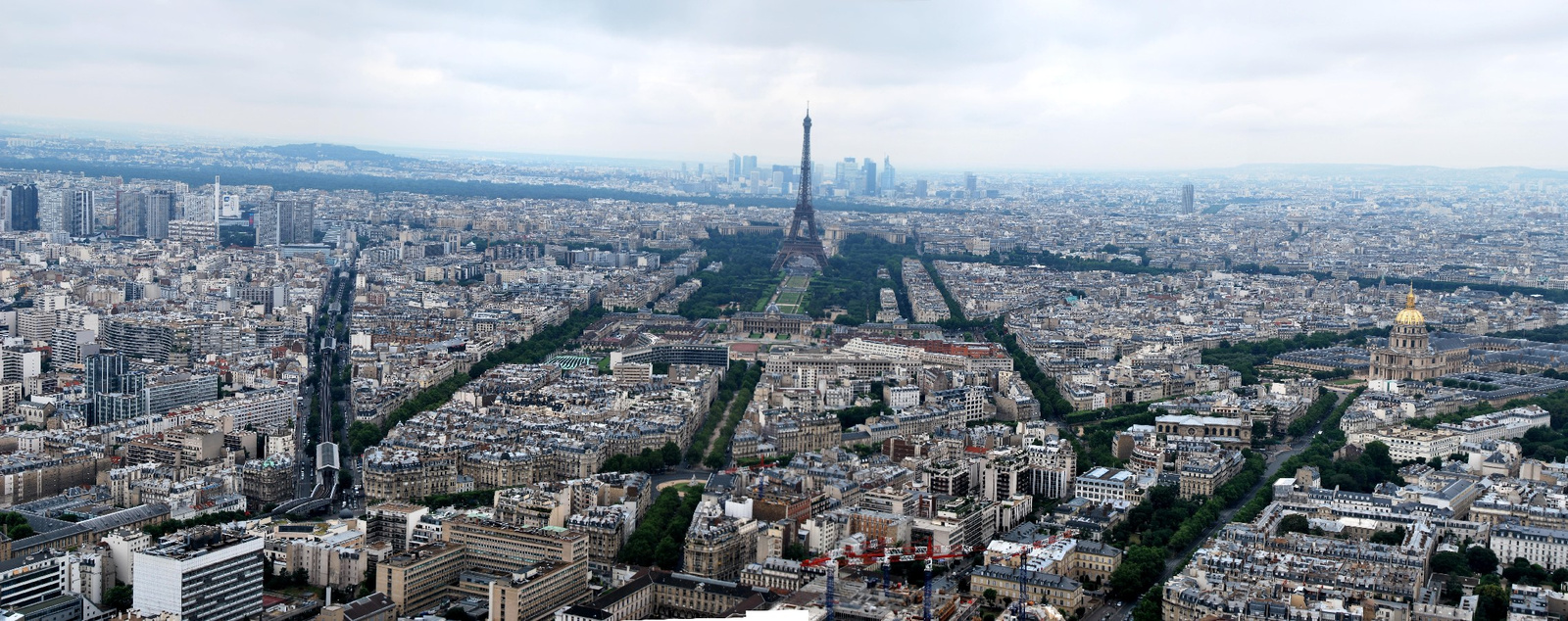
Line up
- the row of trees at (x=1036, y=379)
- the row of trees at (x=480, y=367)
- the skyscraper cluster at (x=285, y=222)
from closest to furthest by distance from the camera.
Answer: the row of trees at (x=480, y=367)
the row of trees at (x=1036, y=379)
the skyscraper cluster at (x=285, y=222)

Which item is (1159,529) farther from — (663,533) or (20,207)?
(20,207)

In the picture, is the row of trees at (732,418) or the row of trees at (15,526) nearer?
the row of trees at (15,526)

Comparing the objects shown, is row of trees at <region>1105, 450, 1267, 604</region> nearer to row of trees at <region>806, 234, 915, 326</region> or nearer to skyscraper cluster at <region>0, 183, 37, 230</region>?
row of trees at <region>806, 234, 915, 326</region>

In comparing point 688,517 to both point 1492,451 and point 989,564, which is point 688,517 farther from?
point 1492,451

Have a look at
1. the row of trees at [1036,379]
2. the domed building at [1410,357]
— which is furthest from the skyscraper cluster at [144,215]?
the domed building at [1410,357]

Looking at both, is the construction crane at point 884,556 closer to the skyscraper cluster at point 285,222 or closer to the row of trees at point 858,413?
the row of trees at point 858,413

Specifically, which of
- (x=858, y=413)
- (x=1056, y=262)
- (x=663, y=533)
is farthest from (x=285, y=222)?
(x=663, y=533)

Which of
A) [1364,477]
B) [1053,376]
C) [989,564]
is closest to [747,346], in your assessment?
[1053,376]
